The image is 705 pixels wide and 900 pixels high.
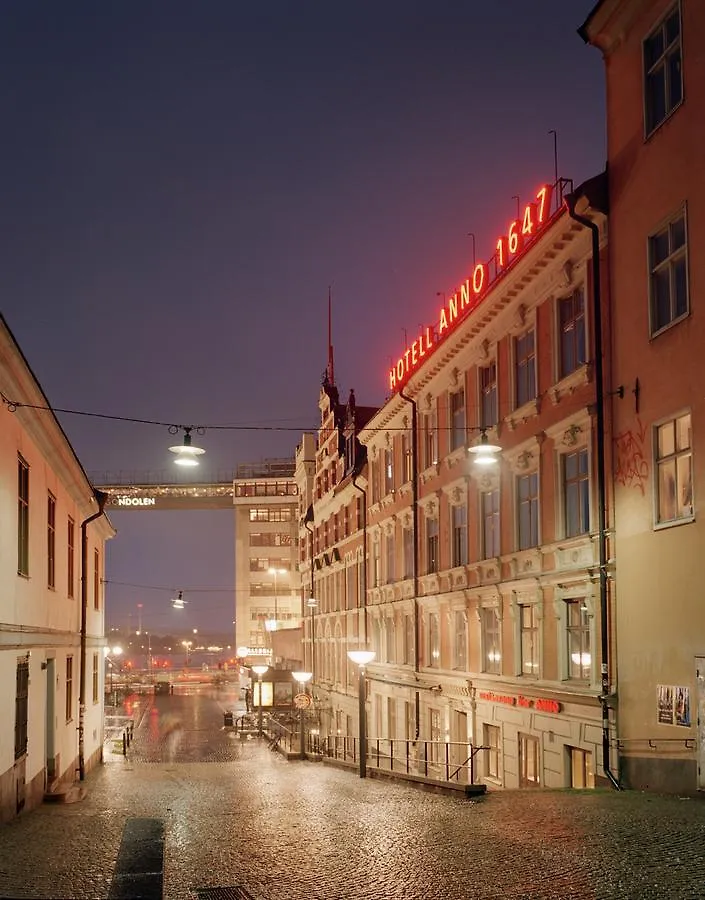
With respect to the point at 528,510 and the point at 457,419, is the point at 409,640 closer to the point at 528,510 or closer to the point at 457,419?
the point at 457,419

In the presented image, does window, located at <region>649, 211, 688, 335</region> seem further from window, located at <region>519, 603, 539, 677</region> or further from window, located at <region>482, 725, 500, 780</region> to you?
window, located at <region>482, 725, 500, 780</region>

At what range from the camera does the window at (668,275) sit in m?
17.4

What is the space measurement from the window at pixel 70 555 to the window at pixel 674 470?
15.8 meters

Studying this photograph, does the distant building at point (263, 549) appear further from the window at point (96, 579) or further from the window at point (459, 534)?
the window at point (459, 534)

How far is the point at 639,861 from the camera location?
34.7ft

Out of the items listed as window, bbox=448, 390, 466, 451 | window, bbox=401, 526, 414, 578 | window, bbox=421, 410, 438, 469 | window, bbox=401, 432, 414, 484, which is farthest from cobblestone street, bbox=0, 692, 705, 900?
window, bbox=401, 432, 414, 484

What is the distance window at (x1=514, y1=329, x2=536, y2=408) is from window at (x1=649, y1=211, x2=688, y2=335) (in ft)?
19.2

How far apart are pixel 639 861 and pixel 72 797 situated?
14878 millimetres

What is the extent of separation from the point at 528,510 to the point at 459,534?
581 centimetres

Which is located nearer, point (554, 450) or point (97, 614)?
point (554, 450)

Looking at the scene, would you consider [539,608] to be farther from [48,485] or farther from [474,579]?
[48,485]

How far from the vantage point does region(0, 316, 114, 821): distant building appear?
16703mm

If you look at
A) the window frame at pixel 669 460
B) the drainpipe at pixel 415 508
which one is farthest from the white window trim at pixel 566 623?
the drainpipe at pixel 415 508

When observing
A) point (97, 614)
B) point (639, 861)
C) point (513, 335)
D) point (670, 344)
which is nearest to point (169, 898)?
point (639, 861)
